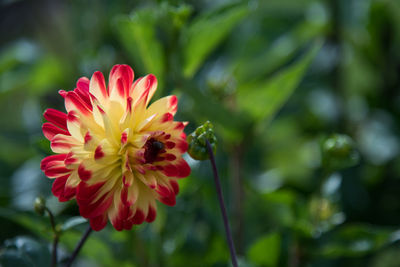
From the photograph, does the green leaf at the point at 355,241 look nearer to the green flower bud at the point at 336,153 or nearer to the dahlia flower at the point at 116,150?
the green flower bud at the point at 336,153

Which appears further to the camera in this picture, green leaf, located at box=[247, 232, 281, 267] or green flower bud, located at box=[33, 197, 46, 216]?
green leaf, located at box=[247, 232, 281, 267]

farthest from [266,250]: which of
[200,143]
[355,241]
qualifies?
[200,143]

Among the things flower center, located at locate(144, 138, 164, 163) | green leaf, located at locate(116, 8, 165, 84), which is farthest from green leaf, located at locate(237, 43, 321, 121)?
flower center, located at locate(144, 138, 164, 163)

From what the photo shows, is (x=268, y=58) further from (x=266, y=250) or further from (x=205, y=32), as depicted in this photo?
(x=266, y=250)

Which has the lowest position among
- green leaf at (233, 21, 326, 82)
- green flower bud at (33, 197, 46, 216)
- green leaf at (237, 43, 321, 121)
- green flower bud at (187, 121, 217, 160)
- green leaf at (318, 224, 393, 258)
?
green leaf at (318, 224, 393, 258)

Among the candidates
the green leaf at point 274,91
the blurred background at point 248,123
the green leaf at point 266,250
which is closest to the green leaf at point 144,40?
the blurred background at point 248,123

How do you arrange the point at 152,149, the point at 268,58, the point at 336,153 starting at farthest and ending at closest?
the point at 268,58
the point at 336,153
the point at 152,149

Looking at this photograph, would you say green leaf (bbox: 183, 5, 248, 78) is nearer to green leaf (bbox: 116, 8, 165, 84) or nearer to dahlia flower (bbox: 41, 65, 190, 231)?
green leaf (bbox: 116, 8, 165, 84)

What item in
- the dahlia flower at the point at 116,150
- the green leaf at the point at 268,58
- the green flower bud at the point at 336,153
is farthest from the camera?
the green leaf at the point at 268,58
